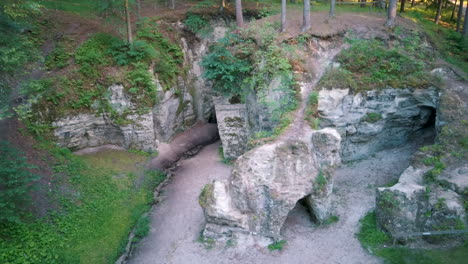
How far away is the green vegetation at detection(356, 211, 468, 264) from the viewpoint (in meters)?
12.6

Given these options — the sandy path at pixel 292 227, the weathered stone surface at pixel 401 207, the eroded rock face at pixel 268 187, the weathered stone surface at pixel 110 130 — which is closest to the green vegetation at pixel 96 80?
the weathered stone surface at pixel 110 130

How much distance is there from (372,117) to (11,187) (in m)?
19.5

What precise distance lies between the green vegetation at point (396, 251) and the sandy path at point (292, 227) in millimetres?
395

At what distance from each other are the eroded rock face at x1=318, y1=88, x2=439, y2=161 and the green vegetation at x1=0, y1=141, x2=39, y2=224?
52.2 ft

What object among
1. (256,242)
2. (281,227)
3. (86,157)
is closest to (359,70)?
(281,227)

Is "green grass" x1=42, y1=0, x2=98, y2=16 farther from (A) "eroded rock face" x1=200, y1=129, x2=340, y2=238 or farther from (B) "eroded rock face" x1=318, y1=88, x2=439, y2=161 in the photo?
(B) "eroded rock face" x1=318, y1=88, x2=439, y2=161

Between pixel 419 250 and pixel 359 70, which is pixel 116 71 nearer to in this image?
pixel 359 70

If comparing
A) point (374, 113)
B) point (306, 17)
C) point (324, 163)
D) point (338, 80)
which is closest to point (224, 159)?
point (324, 163)

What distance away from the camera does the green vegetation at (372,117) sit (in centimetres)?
1952

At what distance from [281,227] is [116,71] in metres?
14.7

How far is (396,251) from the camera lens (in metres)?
13.8

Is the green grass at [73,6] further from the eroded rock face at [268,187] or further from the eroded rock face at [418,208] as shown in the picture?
the eroded rock face at [418,208]

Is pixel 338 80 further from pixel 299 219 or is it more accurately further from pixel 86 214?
pixel 86 214

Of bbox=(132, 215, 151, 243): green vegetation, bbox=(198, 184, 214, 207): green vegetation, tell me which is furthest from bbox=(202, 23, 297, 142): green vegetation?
bbox=(132, 215, 151, 243): green vegetation
